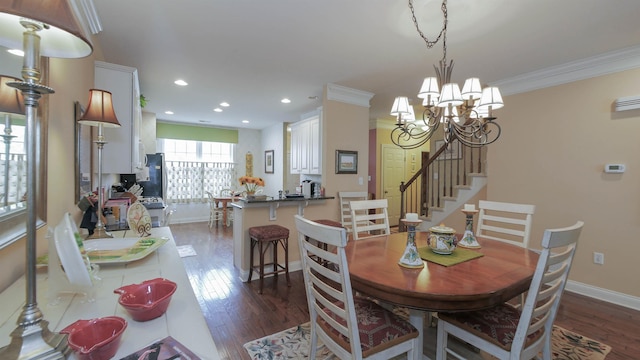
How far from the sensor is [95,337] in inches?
28.3

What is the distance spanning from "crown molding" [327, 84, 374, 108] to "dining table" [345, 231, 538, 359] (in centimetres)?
257

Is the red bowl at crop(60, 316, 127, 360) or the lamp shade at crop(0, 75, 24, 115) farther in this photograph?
the lamp shade at crop(0, 75, 24, 115)

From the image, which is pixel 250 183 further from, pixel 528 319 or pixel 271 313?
pixel 528 319

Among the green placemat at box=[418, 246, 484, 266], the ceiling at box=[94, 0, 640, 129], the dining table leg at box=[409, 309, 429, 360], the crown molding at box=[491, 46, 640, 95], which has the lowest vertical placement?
the dining table leg at box=[409, 309, 429, 360]

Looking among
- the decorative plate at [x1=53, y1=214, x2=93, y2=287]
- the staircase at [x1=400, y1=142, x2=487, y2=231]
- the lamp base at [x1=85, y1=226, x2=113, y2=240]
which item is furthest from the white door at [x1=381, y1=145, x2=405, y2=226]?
the decorative plate at [x1=53, y1=214, x2=93, y2=287]

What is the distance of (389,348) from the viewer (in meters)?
1.37

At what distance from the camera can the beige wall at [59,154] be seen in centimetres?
108

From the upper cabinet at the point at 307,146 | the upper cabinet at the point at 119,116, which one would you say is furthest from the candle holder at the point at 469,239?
the upper cabinet at the point at 119,116

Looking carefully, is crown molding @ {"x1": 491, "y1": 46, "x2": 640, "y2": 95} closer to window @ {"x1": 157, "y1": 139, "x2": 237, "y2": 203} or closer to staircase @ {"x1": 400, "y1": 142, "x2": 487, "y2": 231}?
staircase @ {"x1": 400, "y1": 142, "x2": 487, "y2": 231}

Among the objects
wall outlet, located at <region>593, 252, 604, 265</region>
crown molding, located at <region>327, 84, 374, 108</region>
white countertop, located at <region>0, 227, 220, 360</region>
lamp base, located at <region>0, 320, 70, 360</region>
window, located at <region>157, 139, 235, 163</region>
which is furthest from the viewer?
window, located at <region>157, 139, 235, 163</region>

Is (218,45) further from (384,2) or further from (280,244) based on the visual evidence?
(280,244)

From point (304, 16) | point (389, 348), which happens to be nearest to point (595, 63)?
point (304, 16)

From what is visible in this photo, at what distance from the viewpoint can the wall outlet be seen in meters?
2.90

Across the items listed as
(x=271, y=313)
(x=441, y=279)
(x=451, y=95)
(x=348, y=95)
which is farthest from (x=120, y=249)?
(x=348, y=95)
